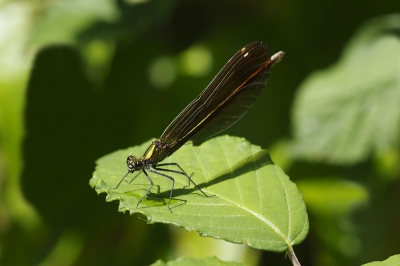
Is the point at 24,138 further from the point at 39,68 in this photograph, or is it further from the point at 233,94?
the point at 233,94

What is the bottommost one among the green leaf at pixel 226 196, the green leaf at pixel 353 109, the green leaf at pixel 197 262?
the green leaf at pixel 353 109

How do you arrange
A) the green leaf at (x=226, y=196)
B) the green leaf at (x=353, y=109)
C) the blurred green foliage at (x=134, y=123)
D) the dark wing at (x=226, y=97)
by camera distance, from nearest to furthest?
1. the green leaf at (x=226, y=196)
2. the dark wing at (x=226, y=97)
3. the green leaf at (x=353, y=109)
4. the blurred green foliage at (x=134, y=123)

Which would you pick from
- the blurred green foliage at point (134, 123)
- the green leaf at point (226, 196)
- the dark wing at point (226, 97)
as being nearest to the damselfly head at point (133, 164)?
the green leaf at point (226, 196)

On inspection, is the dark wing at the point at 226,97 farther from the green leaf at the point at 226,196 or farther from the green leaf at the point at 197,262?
the green leaf at the point at 197,262

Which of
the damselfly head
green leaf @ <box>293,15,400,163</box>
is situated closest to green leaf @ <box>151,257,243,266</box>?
the damselfly head

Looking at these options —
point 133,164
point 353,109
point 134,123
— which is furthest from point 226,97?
point 134,123

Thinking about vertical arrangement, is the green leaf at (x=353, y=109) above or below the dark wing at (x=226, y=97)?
below

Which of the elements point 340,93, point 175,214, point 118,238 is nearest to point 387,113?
point 340,93
